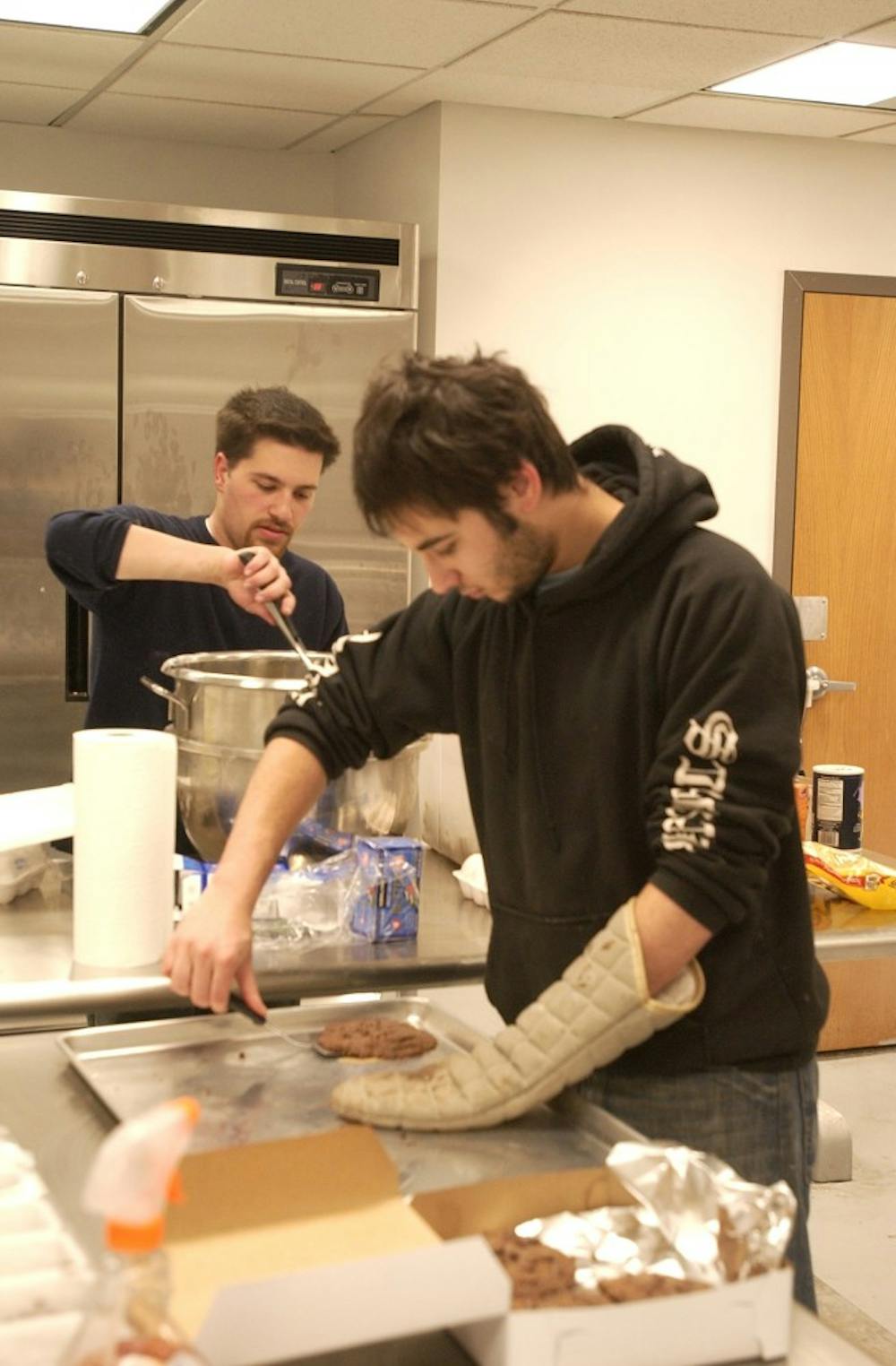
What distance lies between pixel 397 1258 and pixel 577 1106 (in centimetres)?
51

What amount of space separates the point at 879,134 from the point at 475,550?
337 cm

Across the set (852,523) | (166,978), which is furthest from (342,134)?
(166,978)

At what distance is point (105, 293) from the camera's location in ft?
12.5

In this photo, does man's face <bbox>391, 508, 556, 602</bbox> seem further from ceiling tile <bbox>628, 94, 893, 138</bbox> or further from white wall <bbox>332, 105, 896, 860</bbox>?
ceiling tile <bbox>628, 94, 893, 138</bbox>

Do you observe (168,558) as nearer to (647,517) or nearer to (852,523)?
(647,517)

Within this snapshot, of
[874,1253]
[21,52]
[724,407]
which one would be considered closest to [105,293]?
[21,52]

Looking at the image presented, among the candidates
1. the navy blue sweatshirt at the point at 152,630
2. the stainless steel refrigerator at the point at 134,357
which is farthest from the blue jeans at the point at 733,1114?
the stainless steel refrigerator at the point at 134,357

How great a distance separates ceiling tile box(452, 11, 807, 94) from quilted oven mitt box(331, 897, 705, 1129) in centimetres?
240

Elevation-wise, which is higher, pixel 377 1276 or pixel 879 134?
pixel 879 134

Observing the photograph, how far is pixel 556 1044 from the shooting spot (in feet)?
4.69

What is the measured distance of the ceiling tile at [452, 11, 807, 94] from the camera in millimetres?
3330

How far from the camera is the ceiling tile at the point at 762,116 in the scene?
4.02m

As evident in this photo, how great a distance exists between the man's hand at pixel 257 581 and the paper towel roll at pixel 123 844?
43cm

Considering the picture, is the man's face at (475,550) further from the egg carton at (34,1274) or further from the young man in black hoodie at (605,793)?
the egg carton at (34,1274)
